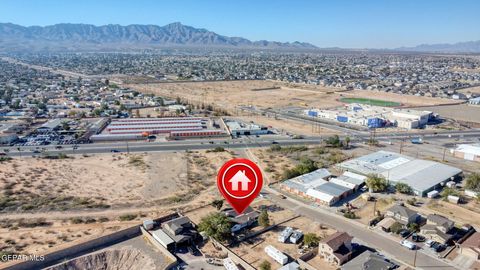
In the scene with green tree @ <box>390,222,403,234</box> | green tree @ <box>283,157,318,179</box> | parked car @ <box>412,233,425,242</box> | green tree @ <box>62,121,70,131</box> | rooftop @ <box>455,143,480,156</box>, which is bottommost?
parked car @ <box>412,233,425,242</box>

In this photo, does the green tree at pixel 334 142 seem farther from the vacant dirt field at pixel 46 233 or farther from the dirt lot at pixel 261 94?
the vacant dirt field at pixel 46 233

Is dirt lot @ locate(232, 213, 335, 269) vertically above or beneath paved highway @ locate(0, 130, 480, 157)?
beneath

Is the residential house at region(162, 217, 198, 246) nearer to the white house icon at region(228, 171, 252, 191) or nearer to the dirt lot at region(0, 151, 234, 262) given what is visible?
the dirt lot at region(0, 151, 234, 262)

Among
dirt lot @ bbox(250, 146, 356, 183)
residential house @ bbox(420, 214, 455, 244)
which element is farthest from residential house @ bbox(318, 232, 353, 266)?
dirt lot @ bbox(250, 146, 356, 183)

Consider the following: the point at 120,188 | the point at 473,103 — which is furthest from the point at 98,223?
the point at 473,103

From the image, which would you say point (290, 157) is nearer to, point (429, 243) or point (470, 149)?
point (429, 243)

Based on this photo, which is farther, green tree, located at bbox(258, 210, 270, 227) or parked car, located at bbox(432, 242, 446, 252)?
green tree, located at bbox(258, 210, 270, 227)

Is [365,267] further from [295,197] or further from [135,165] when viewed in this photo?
[135,165]

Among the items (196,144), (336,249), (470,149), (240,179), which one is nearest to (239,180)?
(240,179)
